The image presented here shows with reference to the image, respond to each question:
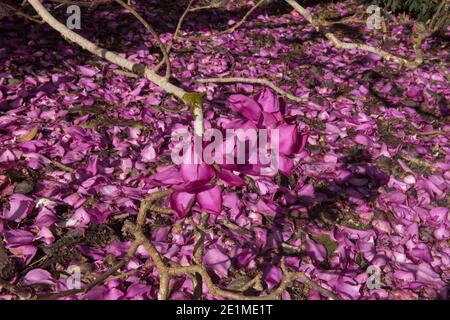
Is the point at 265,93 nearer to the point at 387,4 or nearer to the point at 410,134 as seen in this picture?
the point at 410,134

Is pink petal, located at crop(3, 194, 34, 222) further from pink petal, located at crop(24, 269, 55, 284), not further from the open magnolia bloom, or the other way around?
the open magnolia bloom

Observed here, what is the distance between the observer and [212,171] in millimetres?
911

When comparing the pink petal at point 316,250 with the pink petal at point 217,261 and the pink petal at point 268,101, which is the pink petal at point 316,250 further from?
the pink petal at point 268,101

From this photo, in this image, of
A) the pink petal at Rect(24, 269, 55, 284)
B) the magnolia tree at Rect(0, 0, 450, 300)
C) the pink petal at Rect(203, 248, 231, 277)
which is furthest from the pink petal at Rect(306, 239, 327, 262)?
the pink petal at Rect(24, 269, 55, 284)

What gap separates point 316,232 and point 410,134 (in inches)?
61.4

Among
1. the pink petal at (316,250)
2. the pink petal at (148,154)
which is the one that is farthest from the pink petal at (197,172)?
the pink petal at (148,154)

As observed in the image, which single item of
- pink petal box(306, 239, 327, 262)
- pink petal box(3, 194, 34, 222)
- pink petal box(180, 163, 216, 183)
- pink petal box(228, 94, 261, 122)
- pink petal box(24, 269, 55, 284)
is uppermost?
pink petal box(228, 94, 261, 122)

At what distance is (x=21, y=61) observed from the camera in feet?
12.1

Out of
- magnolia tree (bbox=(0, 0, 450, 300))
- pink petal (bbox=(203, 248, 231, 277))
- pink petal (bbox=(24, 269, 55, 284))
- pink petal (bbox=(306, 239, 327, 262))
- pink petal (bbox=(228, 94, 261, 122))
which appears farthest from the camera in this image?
pink petal (bbox=(306, 239, 327, 262))

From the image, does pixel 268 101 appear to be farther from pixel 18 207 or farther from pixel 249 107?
pixel 18 207

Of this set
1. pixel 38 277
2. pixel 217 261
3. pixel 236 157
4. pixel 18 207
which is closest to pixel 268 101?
pixel 236 157

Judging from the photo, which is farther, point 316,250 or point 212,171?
point 316,250

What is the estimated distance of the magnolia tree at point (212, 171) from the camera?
150 centimetres

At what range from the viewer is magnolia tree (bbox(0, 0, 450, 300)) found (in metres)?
1.50
